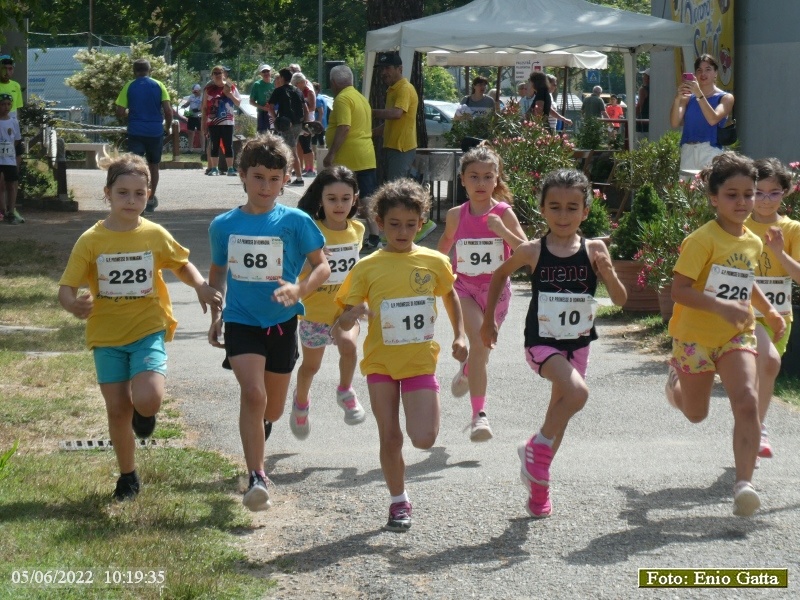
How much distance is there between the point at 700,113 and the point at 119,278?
8.04 meters

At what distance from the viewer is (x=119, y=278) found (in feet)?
19.0

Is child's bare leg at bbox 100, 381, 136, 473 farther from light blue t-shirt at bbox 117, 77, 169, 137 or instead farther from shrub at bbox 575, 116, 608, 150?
shrub at bbox 575, 116, 608, 150

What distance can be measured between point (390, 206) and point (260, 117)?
21029 mm

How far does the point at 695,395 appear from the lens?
6.03m

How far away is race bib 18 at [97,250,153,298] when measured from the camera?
5.79 metres

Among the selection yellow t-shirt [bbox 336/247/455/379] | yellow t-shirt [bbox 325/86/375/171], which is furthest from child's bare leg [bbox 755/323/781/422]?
yellow t-shirt [bbox 325/86/375/171]

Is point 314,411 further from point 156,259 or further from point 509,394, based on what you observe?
point 156,259

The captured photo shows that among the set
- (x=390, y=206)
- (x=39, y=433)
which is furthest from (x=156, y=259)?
(x=39, y=433)

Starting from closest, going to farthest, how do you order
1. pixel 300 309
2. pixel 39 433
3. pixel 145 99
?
pixel 300 309 < pixel 39 433 < pixel 145 99

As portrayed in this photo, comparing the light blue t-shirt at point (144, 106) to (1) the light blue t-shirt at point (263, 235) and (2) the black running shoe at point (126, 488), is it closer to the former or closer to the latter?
(1) the light blue t-shirt at point (263, 235)

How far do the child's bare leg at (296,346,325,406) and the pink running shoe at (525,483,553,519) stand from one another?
180 cm

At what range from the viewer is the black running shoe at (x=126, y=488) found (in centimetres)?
583

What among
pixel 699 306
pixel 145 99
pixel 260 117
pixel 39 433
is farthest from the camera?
pixel 260 117

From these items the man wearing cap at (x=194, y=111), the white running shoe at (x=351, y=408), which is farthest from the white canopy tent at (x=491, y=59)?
the white running shoe at (x=351, y=408)
